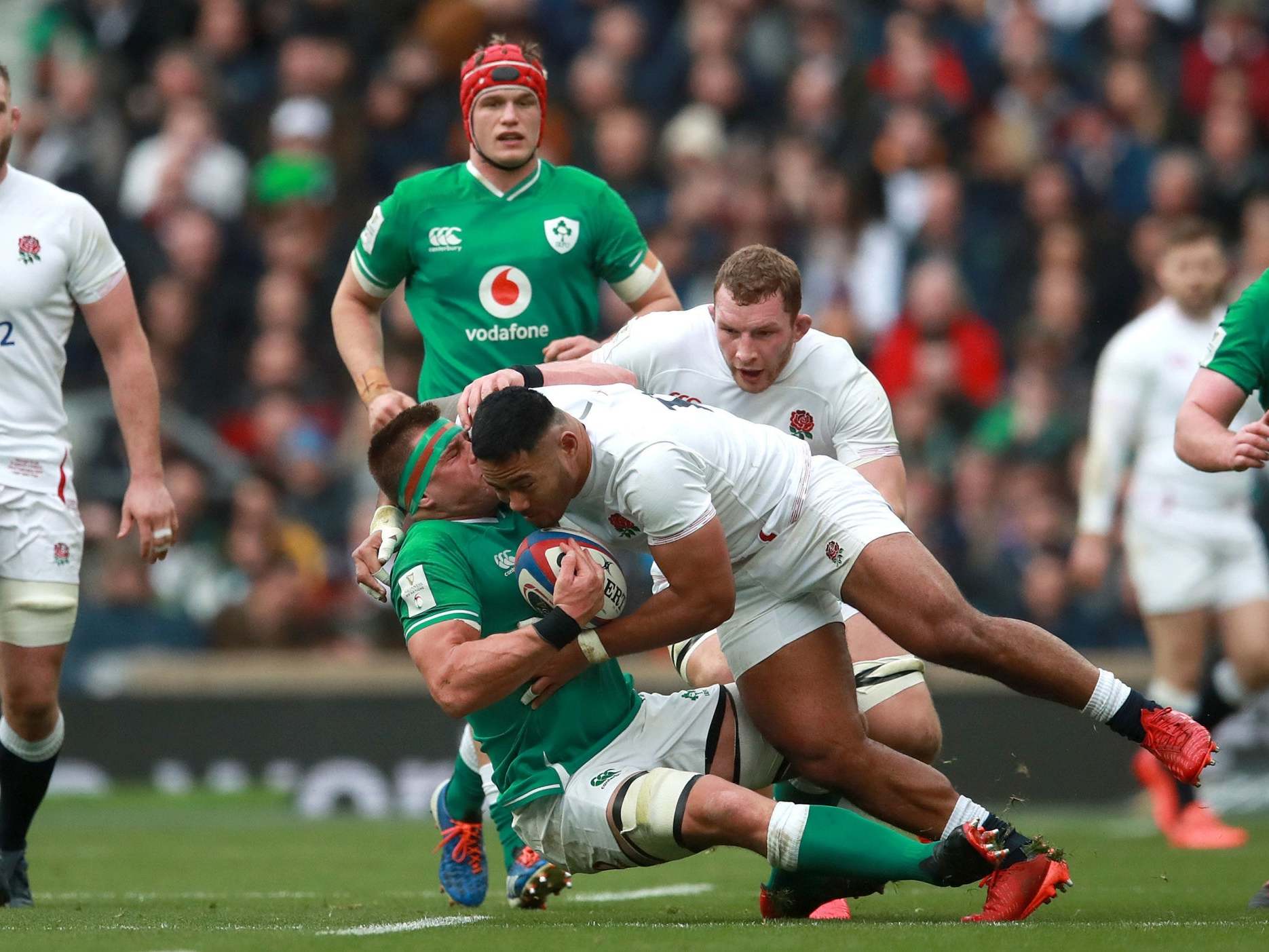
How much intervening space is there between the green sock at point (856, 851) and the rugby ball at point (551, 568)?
923 millimetres

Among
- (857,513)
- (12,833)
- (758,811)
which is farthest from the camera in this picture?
(12,833)

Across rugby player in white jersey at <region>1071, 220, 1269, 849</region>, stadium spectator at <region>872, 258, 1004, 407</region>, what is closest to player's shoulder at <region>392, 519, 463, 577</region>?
rugby player in white jersey at <region>1071, 220, 1269, 849</region>

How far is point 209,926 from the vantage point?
617 centimetres

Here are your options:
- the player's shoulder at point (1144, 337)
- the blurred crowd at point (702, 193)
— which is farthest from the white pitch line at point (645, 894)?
the blurred crowd at point (702, 193)

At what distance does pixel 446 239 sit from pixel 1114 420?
4.21 metres

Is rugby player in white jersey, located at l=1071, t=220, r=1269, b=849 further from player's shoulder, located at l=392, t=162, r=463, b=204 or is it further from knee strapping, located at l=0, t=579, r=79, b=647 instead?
knee strapping, located at l=0, t=579, r=79, b=647

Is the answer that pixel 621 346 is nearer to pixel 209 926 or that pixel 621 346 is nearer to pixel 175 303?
pixel 209 926

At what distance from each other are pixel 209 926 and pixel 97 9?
12093 mm

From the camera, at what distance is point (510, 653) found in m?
5.93

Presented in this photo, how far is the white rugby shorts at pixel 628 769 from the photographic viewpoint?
20.3 ft

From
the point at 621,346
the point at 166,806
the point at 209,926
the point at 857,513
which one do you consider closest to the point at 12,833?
the point at 209,926

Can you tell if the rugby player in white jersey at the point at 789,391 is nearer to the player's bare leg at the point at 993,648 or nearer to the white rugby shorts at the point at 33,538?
the player's bare leg at the point at 993,648

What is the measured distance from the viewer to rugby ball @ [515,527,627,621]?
246 inches

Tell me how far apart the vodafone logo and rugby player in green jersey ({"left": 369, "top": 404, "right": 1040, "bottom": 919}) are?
1284mm
